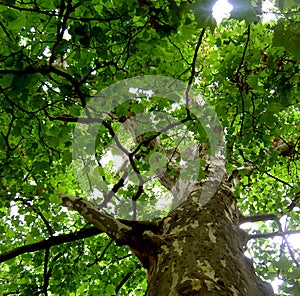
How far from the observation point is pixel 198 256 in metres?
2.35

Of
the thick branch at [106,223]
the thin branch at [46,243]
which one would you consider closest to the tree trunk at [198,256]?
the thick branch at [106,223]

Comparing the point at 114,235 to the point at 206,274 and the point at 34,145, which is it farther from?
the point at 34,145

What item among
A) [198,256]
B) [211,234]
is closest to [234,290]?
[198,256]

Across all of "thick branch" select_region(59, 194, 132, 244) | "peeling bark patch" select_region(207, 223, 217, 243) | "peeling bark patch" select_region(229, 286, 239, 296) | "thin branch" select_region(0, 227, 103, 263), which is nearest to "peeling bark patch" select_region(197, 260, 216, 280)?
"peeling bark patch" select_region(229, 286, 239, 296)

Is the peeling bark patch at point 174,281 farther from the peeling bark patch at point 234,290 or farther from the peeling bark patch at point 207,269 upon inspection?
the peeling bark patch at point 234,290

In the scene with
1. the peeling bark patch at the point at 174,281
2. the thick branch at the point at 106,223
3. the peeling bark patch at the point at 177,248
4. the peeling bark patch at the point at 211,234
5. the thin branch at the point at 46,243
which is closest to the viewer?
the peeling bark patch at the point at 174,281

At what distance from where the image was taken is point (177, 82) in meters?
3.73

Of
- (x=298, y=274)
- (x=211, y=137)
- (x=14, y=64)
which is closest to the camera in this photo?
(x=298, y=274)

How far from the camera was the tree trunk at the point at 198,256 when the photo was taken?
6.85ft

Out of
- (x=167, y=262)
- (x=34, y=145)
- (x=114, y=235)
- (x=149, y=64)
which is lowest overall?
(x=167, y=262)

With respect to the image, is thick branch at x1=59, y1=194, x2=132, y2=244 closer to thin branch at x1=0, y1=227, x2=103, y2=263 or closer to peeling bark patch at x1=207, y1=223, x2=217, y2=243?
thin branch at x1=0, y1=227, x2=103, y2=263

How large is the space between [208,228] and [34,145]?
1753 mm

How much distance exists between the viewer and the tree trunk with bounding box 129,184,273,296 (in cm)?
209

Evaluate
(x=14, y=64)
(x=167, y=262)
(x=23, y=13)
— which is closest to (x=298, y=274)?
(x=167, y=262)
